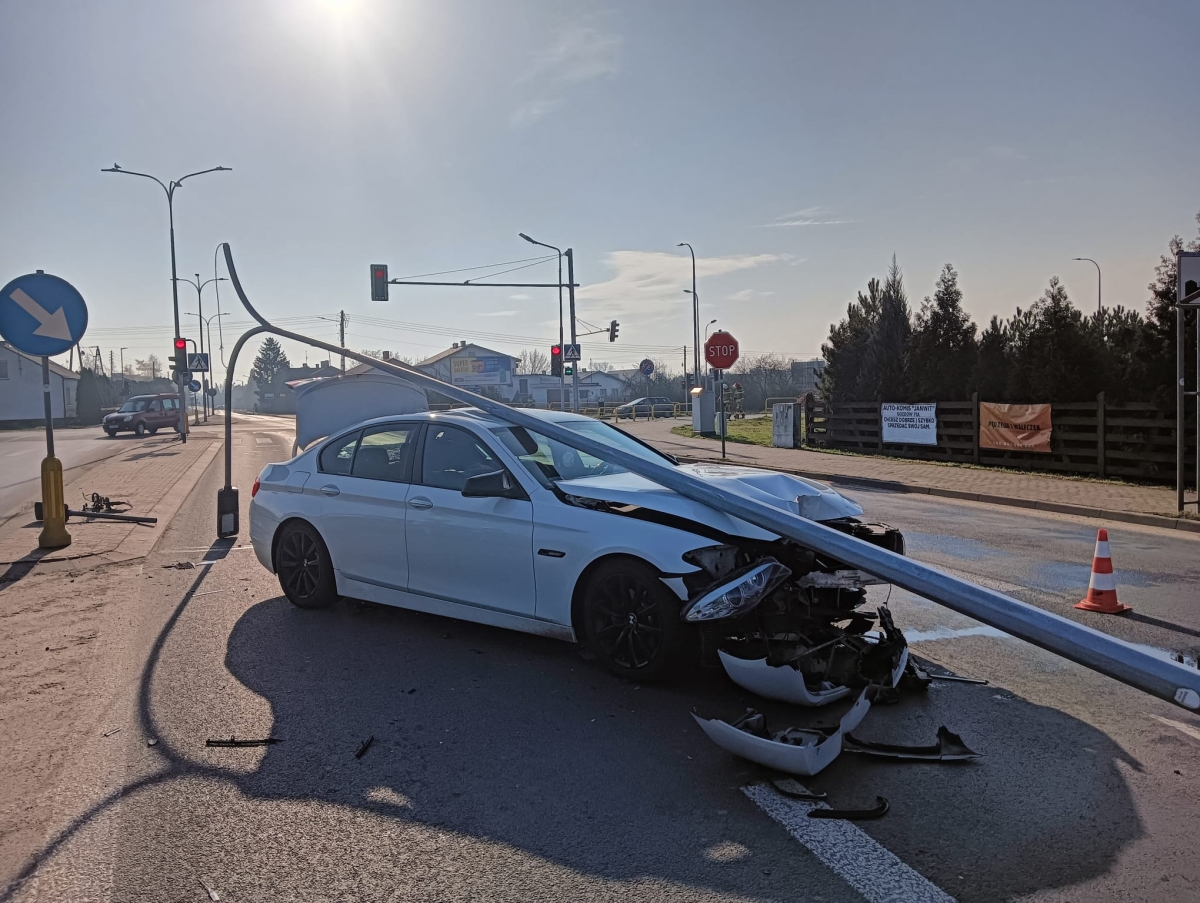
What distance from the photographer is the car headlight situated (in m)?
4.38

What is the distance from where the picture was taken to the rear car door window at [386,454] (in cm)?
639

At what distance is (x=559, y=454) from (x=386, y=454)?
1.41 metres

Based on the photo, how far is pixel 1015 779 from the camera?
12.7 feet

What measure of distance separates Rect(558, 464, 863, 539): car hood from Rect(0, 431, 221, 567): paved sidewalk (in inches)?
253

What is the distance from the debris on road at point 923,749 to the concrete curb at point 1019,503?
18.0 feet

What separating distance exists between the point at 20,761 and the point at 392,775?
1870mm

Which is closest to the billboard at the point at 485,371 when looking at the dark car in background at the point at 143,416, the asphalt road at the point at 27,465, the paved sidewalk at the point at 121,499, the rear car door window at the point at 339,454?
the dark car in background at the point at 143,416

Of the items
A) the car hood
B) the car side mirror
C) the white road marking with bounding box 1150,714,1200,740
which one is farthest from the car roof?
the white road marking with bounding box 1150,714,1200,740

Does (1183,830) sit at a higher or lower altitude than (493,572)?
lower

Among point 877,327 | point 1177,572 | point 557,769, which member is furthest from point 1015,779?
point 877,327

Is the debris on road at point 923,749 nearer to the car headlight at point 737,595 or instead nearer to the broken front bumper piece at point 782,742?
the broken front bumper piece at point 782,742

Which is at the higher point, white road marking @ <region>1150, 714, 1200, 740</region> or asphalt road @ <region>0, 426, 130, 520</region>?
asphalt road @ <region>0, 426, 130, 520</region>

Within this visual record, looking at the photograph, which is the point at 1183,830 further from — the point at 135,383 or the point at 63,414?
the point at 135,383

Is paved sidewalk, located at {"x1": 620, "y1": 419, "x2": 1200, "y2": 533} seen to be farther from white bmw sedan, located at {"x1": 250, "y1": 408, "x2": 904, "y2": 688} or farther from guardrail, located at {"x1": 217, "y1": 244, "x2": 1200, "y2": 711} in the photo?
guardrail, located at {"x1": 217, "y1": 244, "x2": 1200, "y2": 711}
